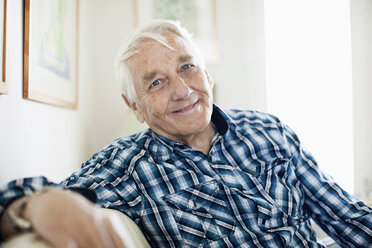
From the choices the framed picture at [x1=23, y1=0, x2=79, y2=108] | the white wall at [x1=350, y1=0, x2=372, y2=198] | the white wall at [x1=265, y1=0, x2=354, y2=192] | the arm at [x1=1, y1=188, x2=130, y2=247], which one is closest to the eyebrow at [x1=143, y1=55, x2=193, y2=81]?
the framed picture at [x1=23, y1=0, x2=79, y2=108]

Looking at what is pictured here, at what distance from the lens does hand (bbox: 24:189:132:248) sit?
44 centimetres

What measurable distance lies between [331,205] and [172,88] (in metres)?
0.72

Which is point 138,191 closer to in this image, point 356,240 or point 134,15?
point 356,240

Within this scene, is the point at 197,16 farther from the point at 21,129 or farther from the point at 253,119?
the point at 21,129

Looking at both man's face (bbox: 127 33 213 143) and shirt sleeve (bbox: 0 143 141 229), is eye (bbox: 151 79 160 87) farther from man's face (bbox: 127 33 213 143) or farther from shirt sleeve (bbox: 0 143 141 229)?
shirt sleeve (bbox: 0 143 141 229)

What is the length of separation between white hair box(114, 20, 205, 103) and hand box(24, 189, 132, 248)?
0.75 m

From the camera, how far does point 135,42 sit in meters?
1.15

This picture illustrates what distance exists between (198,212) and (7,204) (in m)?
0.60

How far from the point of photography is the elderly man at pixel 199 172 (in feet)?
3.33

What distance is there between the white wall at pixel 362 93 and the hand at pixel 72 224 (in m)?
2.15

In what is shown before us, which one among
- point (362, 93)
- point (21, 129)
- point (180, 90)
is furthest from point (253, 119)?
point (362, 93)

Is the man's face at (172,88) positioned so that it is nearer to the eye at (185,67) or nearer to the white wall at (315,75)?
the eye at (185,67)

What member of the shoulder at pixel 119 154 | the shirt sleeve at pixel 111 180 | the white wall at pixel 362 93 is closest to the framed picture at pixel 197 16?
the white wall at pixel 362 93

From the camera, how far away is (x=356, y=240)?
1.13 meters
